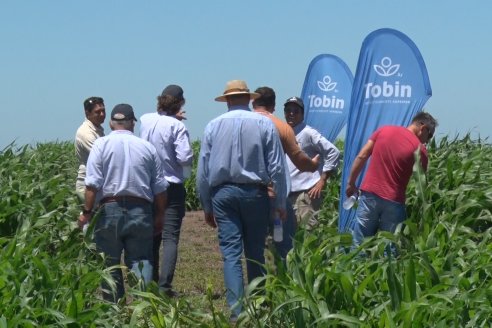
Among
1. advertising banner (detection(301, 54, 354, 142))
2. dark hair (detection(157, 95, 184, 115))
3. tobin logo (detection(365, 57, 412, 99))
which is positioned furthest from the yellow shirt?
advertising banner (detection(301, 54, 354, 142))

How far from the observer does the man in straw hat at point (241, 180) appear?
7832 millimetres

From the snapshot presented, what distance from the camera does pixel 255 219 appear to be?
25.8 ft

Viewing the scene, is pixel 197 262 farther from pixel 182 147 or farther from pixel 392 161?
pixel 392 161

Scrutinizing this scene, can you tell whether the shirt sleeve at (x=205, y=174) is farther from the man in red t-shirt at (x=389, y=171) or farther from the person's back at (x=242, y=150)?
the man in red t-shirt at (x=389, y=171)

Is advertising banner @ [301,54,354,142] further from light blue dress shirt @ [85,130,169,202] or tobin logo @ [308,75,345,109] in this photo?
light blue dress shirt @ [85,130,169,202]

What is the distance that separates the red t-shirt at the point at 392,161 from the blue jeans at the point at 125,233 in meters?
1.76

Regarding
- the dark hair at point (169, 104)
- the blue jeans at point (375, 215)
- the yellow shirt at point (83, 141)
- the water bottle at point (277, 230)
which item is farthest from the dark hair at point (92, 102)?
the blue jeans at point (375, 215)

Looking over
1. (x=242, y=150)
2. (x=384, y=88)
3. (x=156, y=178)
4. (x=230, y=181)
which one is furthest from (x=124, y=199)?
(x=384, y=88)

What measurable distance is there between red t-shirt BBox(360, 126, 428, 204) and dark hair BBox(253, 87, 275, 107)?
0.88 m

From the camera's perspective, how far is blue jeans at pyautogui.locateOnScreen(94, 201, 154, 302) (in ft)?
25.6

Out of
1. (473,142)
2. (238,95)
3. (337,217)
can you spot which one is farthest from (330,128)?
(238,95)

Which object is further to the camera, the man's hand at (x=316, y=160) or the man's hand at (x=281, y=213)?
the man's hand at (x=316, y=160)

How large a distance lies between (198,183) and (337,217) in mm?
3332

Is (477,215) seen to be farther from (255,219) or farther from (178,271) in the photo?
(178,271)
